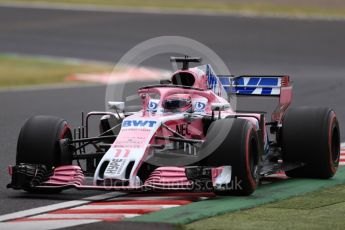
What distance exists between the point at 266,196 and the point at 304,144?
1293 millimetres

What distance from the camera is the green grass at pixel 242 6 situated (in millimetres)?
39656

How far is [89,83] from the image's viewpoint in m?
26.2

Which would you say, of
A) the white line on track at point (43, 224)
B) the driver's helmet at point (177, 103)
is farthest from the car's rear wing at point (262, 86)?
the white line on track at point (43, 224)

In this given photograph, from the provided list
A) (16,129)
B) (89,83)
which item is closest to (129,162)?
(16,129)

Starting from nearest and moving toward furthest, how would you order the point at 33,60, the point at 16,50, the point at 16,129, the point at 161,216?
the point at 161,216 → the point at 16,129 → the point at 33,60 → the point at 16,50

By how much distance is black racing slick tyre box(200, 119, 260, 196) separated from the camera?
1062cm

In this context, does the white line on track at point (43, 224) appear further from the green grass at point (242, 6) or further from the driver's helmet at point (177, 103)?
the green grass at point (242, 6)

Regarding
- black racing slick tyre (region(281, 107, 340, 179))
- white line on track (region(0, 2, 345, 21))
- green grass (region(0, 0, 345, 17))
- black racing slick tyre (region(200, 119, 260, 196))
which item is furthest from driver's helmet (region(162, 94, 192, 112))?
green grass (region(0, 0, 345, 17))

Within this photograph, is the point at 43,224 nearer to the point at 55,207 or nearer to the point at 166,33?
the point at 55,207

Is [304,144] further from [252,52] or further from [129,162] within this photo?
[252,52]

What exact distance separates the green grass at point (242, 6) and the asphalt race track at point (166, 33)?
2.13 m

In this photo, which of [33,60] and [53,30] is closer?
[33,60]

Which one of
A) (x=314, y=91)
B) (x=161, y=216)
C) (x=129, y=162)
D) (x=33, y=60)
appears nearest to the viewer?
(x=161, y=216)

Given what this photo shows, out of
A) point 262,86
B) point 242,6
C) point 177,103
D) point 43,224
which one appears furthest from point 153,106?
point 242,6
